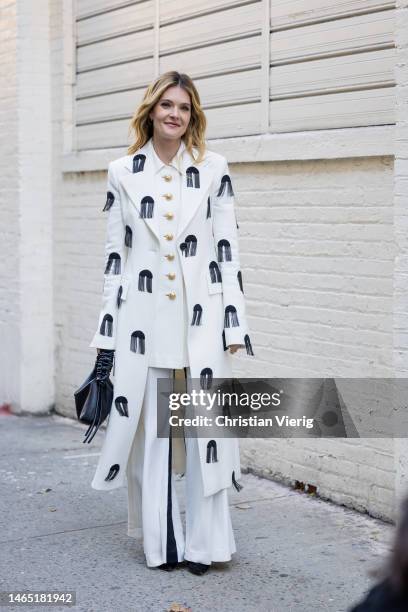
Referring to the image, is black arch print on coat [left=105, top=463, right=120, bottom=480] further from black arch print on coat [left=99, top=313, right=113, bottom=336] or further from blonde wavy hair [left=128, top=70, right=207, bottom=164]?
blonde wavy hair [left=128, top=70, right=207, bottom=164]

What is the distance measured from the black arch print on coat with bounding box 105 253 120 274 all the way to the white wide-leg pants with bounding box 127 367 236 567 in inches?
18.6

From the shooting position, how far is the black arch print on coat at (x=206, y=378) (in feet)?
15.1

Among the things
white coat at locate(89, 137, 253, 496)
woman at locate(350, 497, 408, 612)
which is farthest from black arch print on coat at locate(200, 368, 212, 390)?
woman at locate(350, 497, 408, 612)

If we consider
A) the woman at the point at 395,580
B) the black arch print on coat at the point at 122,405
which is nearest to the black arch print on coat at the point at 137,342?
the black arch print on coat at the point at 122,405

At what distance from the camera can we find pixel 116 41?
7.81m

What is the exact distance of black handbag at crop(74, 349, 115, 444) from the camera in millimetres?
4598

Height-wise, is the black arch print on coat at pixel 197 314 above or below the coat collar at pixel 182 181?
below

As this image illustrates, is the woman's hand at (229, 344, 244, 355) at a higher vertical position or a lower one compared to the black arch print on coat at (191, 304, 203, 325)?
lower

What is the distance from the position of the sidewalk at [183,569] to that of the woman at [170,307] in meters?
0.19

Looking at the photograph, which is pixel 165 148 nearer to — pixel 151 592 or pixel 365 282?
pixel 365 282

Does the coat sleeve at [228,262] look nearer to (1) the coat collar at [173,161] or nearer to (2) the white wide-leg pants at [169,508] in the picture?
(1) the coat collar at [173,161]

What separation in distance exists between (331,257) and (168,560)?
197 cm

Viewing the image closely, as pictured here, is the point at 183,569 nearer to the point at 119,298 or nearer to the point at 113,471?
the point at 113,471

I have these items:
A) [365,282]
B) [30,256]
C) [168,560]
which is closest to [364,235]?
[365,282]
